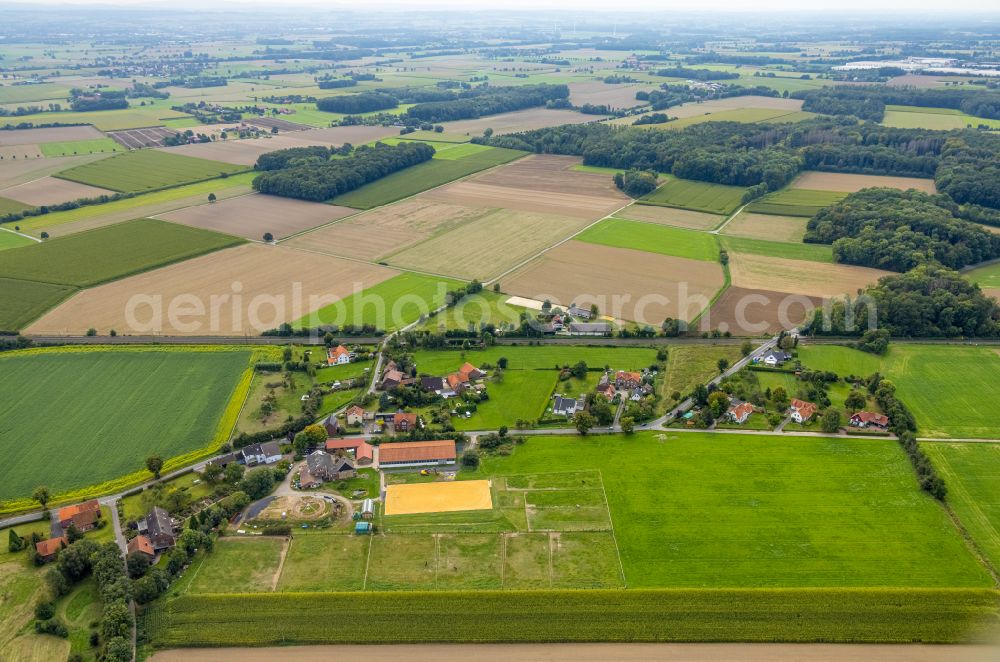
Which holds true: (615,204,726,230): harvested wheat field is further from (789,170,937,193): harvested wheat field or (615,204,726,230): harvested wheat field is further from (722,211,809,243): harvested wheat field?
(789,170,937,193): harvested wheat field

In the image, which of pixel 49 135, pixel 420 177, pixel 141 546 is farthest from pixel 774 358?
pixel 49 135

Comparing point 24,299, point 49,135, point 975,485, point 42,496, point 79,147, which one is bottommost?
point 975,485

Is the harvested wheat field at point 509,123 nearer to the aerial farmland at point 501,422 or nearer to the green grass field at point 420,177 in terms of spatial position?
the green grass field at point 420,177

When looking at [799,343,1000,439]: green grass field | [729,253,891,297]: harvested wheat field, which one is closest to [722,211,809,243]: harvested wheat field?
[729,253,891,297]: harvested wheat field

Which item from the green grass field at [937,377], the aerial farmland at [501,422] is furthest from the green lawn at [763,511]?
the green grass field at [937,377]

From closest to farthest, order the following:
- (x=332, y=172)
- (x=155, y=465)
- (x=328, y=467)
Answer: (x=155, y=465), (x=328, y=467), (x=332, y=172)

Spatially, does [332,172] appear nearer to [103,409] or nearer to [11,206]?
[11,206]

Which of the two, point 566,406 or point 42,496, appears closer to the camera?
point 42,496

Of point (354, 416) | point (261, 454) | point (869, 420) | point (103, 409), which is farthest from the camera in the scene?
point (103, 409)
